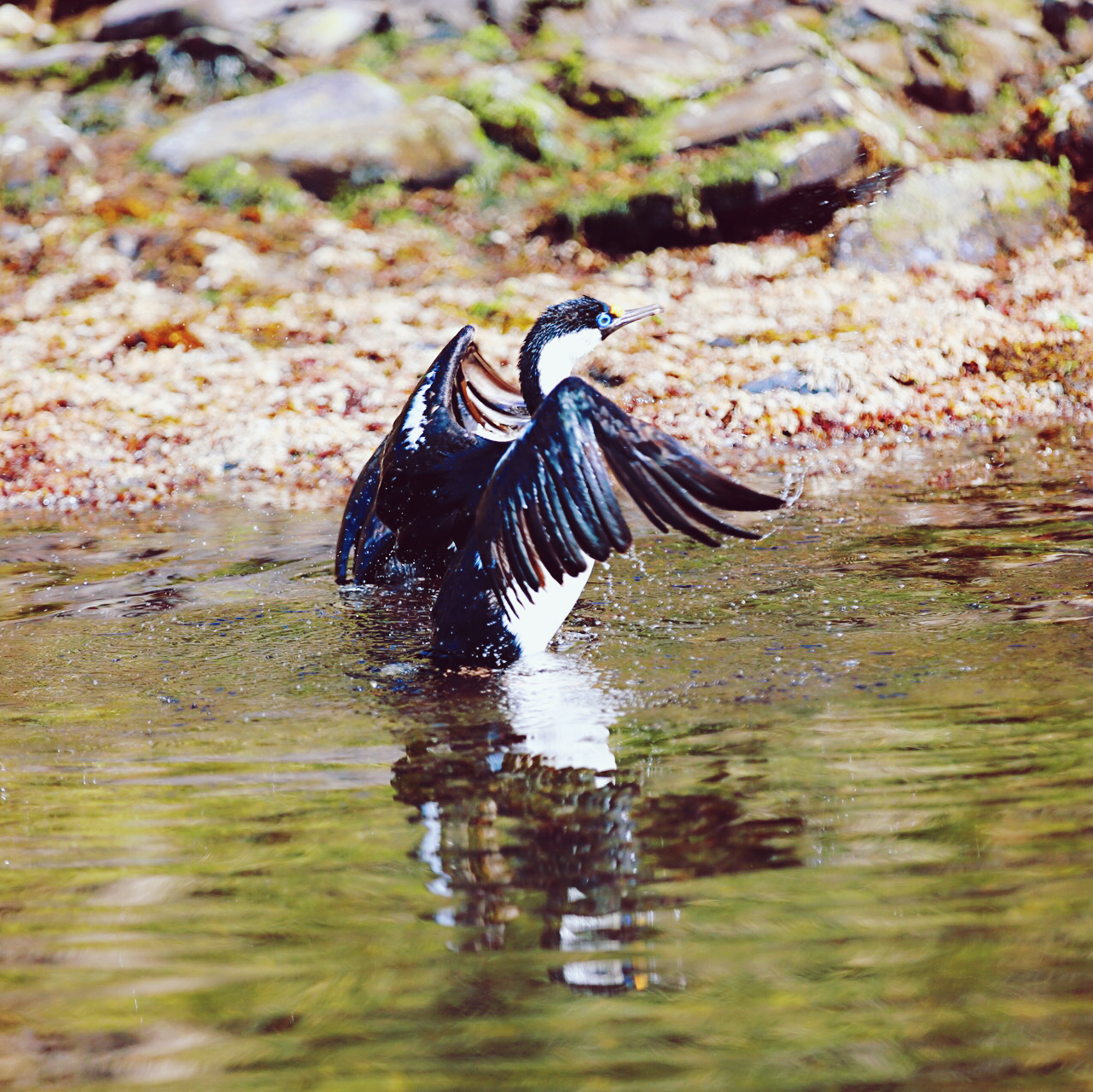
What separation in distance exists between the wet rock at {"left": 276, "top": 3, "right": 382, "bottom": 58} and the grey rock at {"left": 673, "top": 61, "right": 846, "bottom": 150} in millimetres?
6409

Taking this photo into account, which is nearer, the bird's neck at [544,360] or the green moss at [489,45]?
the bird's neck at [544,360]

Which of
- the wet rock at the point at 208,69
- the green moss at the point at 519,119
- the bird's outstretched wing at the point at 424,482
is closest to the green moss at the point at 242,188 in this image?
the green moss at the point at 519,119

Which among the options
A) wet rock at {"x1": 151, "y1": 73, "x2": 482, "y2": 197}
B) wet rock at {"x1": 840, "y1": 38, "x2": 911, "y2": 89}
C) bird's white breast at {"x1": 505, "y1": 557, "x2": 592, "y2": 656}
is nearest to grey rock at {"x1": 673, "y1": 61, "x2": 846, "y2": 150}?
wet rock at {"x1": 840, "y1": 38, "x2": 911, "y2": 89}

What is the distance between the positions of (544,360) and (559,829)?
9.22ft

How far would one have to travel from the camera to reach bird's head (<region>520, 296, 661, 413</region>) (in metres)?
5.75

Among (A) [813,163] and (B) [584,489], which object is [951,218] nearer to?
(A) [813,163]

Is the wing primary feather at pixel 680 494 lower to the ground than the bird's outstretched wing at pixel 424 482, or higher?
higher

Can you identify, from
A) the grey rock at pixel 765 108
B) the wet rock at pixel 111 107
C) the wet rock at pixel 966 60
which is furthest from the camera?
the wet rock at pixel 111 107

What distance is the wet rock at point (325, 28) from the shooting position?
726 inches

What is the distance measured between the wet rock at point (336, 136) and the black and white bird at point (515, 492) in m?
8.49

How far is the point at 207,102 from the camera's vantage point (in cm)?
1716

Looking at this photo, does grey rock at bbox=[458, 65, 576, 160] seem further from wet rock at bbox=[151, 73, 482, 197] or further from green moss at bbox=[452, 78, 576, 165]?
wet rock at bbox=[151, 73, 482, 197]

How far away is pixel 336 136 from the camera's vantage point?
1498 centimetres

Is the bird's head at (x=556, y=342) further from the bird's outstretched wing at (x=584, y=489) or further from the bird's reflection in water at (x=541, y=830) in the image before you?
the bird's reflection in water at (x=541, y=830)
